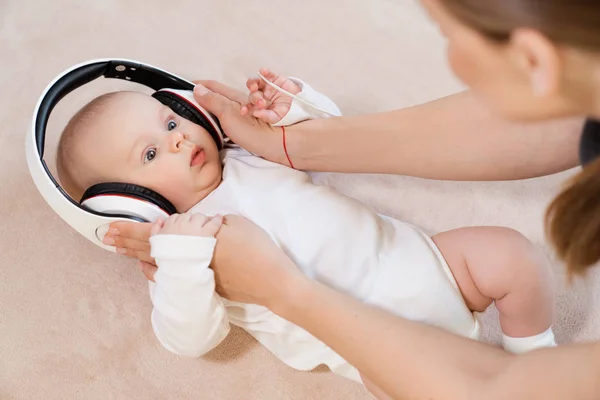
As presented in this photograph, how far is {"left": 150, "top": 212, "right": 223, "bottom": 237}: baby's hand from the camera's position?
1045 mm

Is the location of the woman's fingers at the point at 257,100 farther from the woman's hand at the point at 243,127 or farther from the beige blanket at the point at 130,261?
the beige blanket at the point at 130,261

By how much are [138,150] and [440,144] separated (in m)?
0.51

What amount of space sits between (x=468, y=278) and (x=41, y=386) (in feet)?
2.53

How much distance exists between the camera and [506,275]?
1063 mm

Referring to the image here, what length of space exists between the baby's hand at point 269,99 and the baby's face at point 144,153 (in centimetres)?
12

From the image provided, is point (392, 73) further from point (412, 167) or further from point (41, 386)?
point (41, 386)

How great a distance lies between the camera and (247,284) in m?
1.02

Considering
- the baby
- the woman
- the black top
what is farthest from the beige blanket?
the black top

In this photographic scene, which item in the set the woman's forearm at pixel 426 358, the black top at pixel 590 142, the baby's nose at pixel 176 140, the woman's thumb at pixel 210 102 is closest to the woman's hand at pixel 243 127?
the woman's thumb at pixel 210 102

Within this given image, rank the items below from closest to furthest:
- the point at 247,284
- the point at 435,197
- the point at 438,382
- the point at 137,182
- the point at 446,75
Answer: the point at 438,382
the point at 247,284
the point at 137,182
the point at 435,197
the point at 446,75

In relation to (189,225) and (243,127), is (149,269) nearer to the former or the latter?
(189,225)

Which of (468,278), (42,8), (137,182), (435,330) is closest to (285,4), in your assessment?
(42,8)

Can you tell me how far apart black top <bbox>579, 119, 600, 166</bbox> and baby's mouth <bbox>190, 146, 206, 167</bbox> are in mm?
607

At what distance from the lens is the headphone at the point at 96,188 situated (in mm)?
1065
